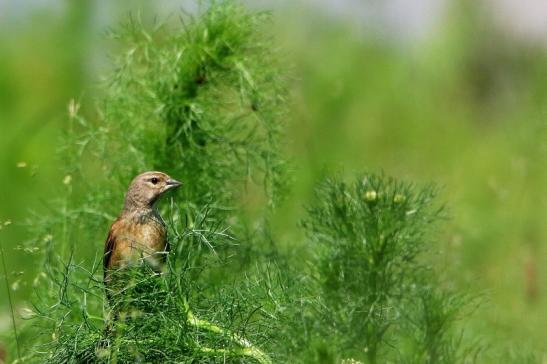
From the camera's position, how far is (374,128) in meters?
12.1

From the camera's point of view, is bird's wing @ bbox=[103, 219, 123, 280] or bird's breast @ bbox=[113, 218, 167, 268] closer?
bird's breast @ bbox=[113, 218, 167, 268]

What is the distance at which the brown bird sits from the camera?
5.43m

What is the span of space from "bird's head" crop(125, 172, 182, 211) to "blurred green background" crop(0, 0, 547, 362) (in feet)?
4.90

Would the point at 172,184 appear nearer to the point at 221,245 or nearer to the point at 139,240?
the point at 139,240

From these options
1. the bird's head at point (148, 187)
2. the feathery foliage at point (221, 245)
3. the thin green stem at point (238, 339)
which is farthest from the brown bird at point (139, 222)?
the thin green stem at point (238, 339)

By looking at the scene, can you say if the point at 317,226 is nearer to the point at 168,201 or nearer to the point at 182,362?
the point at 168,201

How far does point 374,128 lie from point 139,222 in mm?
6599

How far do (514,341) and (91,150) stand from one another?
2.55 m

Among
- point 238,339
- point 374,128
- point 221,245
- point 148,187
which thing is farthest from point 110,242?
point 374,128

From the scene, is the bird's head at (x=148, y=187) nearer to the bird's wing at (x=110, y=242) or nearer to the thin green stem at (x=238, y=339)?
the bird's wing at (x=110, y=242)

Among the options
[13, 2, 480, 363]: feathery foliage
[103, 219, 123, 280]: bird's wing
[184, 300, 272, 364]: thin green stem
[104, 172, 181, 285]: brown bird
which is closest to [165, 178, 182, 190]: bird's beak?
[104, 172, 181, 285]: brown bird

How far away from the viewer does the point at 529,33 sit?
51.9 feet

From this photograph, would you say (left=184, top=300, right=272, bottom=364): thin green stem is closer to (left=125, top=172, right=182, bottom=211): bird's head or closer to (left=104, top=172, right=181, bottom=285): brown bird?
(left=104, top=172, right=181, bottom=285): brown bird

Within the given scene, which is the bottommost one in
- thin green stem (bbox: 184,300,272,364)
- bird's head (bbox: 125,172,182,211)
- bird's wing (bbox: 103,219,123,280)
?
thin green stem (bbox: 184,300,272,364)
